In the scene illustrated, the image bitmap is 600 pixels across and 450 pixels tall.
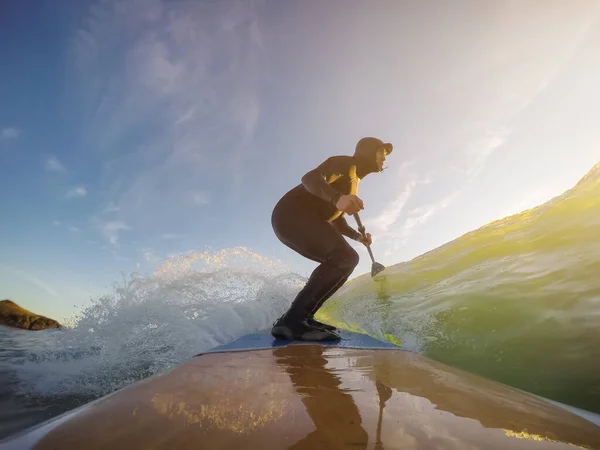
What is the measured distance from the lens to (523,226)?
665cm

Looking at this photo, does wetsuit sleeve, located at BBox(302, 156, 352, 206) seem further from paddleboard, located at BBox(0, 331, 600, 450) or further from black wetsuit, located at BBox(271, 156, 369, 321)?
paddleboard, located at BBox(0, 331, 600, 450)

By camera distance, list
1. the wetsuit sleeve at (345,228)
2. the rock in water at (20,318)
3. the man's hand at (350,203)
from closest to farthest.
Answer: the man's hand at (350,203) < the wetsuit sleeve at (345,228) < the rock in water at (20,318)

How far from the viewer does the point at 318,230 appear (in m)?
3.64

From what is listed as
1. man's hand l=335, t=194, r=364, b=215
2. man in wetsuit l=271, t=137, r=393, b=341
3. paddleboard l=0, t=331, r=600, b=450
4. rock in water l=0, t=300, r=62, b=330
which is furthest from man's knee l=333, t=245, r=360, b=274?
rock in water l=0, t=300, r=62, b=330

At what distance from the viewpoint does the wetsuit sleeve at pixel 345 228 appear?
15.2 feet

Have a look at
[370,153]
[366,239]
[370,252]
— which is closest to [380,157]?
[370,153]

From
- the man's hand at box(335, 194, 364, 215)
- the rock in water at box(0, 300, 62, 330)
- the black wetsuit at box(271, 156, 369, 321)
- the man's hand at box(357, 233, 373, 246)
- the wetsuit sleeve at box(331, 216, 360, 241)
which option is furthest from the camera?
the rock in water at box(0, 300, 62, 330)

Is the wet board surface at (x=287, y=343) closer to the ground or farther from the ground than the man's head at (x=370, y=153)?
closer to the ground

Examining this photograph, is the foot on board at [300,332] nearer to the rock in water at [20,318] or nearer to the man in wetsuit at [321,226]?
the man in wetsuit at [321,226]

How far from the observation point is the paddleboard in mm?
885

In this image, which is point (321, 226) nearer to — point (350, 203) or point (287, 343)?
point (350, 203)

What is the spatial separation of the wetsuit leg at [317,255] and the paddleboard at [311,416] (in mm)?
1681

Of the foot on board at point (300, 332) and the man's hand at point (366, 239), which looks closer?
the foot on board at point (300, 332)

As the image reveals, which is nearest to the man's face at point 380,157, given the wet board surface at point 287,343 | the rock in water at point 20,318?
the wet board surface at point 287,343
